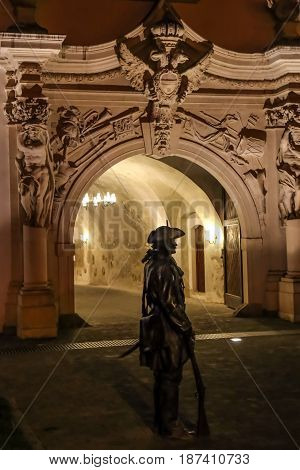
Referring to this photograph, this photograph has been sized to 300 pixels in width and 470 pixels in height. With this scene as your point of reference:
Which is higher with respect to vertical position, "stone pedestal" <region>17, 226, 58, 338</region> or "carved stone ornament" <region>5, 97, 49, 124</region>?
"carved stone ornament" <region>5, 97, 49, 124</region>

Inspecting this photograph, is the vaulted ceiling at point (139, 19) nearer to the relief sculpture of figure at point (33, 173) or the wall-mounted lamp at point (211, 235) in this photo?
the relief sculpture of figure at point (33, 173)

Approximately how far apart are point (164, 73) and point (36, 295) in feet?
15.0

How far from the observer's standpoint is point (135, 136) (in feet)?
36.7

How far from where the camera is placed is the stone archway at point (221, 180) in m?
10.9

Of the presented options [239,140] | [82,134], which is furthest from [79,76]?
[239,140]

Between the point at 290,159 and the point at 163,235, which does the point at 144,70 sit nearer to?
the point at 290,159

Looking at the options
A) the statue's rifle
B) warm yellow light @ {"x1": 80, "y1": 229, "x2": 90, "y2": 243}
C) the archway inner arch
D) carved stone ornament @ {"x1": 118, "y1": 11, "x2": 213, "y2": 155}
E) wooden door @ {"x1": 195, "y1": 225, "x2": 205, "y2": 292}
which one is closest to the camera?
the statue's rifle

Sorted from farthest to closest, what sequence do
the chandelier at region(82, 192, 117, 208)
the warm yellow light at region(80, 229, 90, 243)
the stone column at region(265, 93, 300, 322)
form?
the warm yellow light at region(80, 229, 90, 243)
the chandelier at region(82, 192, 117, 208)
the stone column at region(265, 93, 300, 322)

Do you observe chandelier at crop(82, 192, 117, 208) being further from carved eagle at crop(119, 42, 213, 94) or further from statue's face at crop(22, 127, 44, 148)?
statue's face at crop(22, 127, 44, 148)

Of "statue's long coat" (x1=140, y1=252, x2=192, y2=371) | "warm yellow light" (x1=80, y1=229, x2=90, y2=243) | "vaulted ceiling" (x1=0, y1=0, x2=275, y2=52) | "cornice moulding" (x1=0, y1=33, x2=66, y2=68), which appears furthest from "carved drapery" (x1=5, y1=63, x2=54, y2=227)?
"warm yellow light" (x1=80, y1=229, x2=90, y2=243)

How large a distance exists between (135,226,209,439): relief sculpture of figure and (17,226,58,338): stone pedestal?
17.1 ft

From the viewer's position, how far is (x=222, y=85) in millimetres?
11461

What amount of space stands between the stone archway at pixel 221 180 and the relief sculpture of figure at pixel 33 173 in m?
0.88

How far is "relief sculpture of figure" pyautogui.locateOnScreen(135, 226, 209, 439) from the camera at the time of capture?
475 cm
